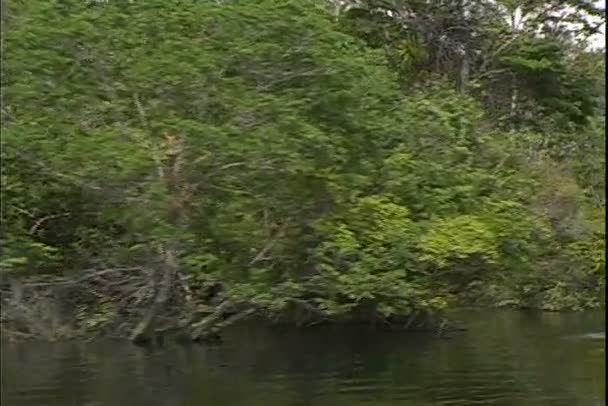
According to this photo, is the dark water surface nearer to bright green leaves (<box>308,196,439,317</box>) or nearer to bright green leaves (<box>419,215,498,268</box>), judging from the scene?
bright green leaves (<box>308,196,439,317</box>)

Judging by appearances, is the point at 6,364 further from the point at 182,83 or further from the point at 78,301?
the point at 182,83

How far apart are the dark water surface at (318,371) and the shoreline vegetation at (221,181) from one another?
33 centimetres

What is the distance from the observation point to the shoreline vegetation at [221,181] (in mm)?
10797

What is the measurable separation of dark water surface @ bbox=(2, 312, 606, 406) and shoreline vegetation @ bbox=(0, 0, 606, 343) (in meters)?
0.33

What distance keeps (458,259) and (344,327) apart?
2.90 metres

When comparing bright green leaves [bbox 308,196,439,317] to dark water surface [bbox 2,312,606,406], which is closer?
dark water surface [bbox 2,312,606,406]

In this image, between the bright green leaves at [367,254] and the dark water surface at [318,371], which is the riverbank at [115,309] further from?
the bright green leaves at [367,254]

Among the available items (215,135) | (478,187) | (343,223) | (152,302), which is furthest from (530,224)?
(215,135)

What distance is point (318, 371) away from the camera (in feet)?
43.7

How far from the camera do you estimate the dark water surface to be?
11242 millimetres

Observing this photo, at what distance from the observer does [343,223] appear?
12398mm

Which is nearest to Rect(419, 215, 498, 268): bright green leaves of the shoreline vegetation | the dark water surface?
the shoreline vegetation

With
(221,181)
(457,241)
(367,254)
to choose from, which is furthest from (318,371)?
(221,181)

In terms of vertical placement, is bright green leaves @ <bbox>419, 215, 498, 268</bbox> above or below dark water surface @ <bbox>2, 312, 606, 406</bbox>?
above
